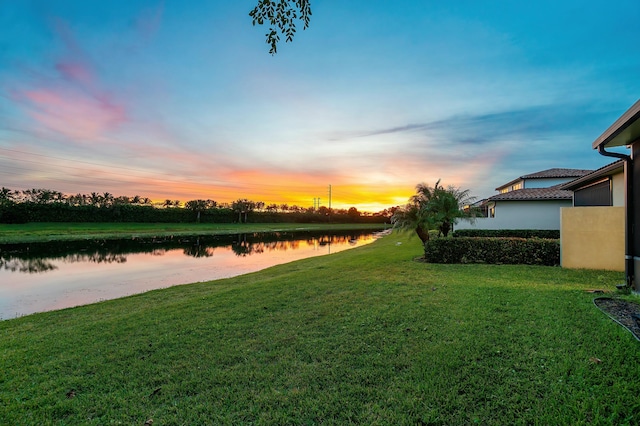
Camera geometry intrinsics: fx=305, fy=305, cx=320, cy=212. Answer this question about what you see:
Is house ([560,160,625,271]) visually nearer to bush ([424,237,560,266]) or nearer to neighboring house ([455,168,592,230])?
→ bush ([424,237,560,266])

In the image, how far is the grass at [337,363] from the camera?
2.79m

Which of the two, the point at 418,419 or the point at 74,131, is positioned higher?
the point at 74,131

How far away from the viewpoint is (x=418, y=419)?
8.72ft

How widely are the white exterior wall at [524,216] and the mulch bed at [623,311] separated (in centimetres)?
1567

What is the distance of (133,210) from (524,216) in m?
55.9

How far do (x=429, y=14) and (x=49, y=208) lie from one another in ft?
184

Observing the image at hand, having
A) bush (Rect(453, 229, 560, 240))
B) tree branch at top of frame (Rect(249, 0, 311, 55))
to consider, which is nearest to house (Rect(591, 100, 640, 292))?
tree branch at top of frame (Rect(249, 0, 311, 55))

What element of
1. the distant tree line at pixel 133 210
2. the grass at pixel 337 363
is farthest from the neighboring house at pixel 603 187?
the distant tree line at pixel 133 210

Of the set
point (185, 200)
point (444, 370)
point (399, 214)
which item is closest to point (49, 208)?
point (185, 200)

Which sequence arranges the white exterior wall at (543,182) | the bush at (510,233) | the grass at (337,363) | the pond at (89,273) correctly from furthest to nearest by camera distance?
the white exterior wall at (543,182), the bush at (510,233), the pond at (89,273), the grass at (337,363)

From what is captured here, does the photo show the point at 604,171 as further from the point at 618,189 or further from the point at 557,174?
the point at 557,174

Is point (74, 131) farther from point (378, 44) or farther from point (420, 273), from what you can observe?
point (420, 273)

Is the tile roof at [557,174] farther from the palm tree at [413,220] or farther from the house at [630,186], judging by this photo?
the house at [630,186]

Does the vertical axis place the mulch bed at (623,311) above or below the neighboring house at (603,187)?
below
